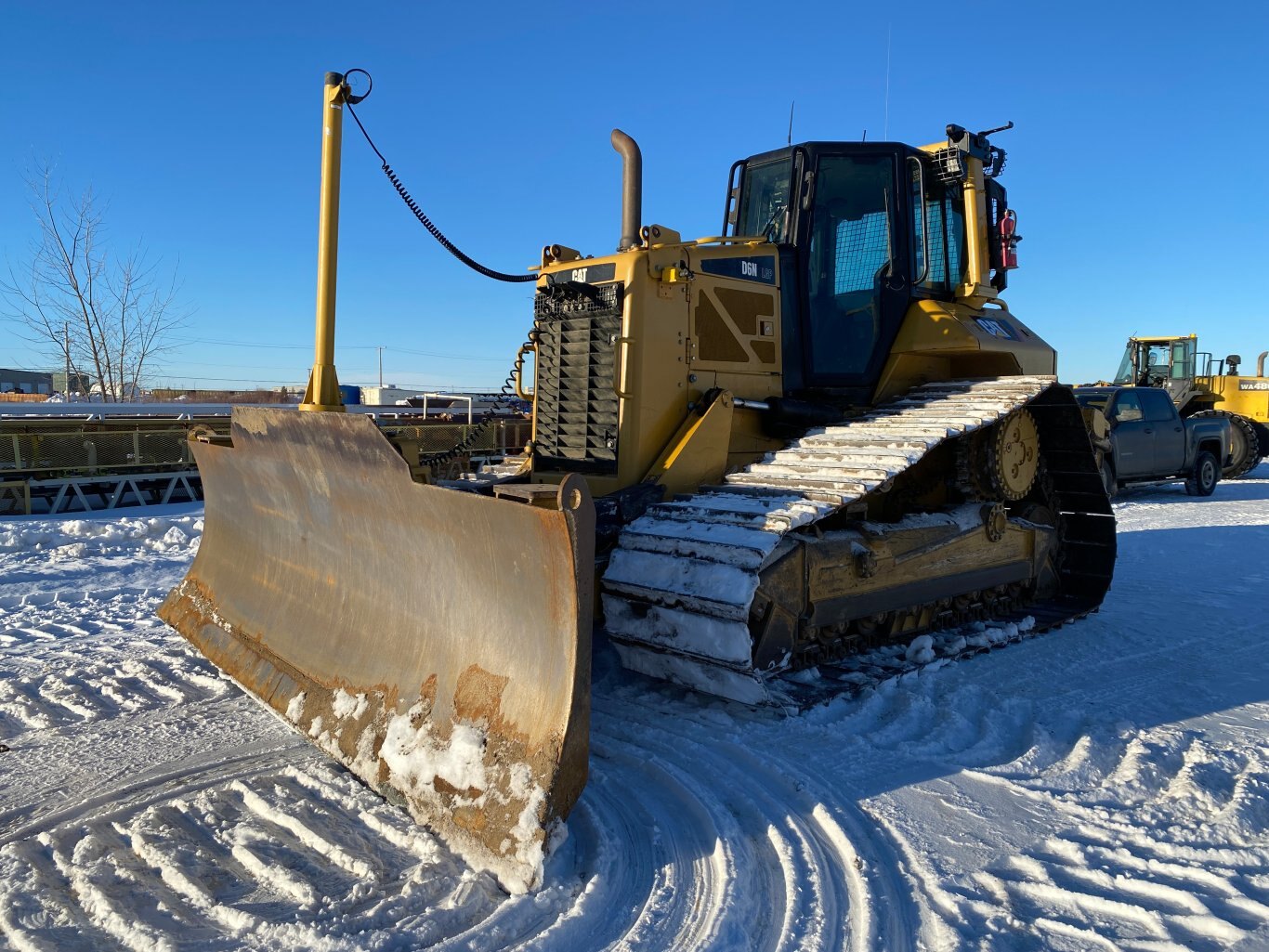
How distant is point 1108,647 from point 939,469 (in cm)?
150

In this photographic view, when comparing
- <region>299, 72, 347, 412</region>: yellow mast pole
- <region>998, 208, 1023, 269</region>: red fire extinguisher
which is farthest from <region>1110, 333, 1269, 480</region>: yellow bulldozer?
<region>299, 72, 347, 412</region>: yellow mast pole

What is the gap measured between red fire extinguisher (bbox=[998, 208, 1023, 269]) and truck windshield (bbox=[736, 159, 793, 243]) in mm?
1765

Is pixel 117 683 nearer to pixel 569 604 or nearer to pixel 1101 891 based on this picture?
pixel 569 604

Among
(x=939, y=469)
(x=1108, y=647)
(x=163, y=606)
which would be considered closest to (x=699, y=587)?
(x=939, y=469)

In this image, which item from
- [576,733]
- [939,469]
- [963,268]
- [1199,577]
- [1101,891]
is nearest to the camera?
[1101,891]

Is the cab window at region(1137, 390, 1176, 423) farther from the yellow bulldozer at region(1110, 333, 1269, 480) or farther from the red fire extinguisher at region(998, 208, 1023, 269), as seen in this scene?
the red fire extinguisher at region(998, 208, 1023, 269)

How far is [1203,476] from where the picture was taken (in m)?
15.3

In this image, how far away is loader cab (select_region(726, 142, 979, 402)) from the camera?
A: 5.88 metres

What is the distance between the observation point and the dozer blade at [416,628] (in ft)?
9.94

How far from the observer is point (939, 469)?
20.2ft

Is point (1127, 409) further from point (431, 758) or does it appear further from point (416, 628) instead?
point (431, 758)

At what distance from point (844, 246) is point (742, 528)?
8.55 feet

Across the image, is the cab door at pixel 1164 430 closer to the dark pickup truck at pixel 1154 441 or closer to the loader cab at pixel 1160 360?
the dark pickup truck at pixel 1154 441

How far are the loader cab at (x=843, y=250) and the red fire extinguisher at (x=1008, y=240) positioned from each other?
2.56ft
